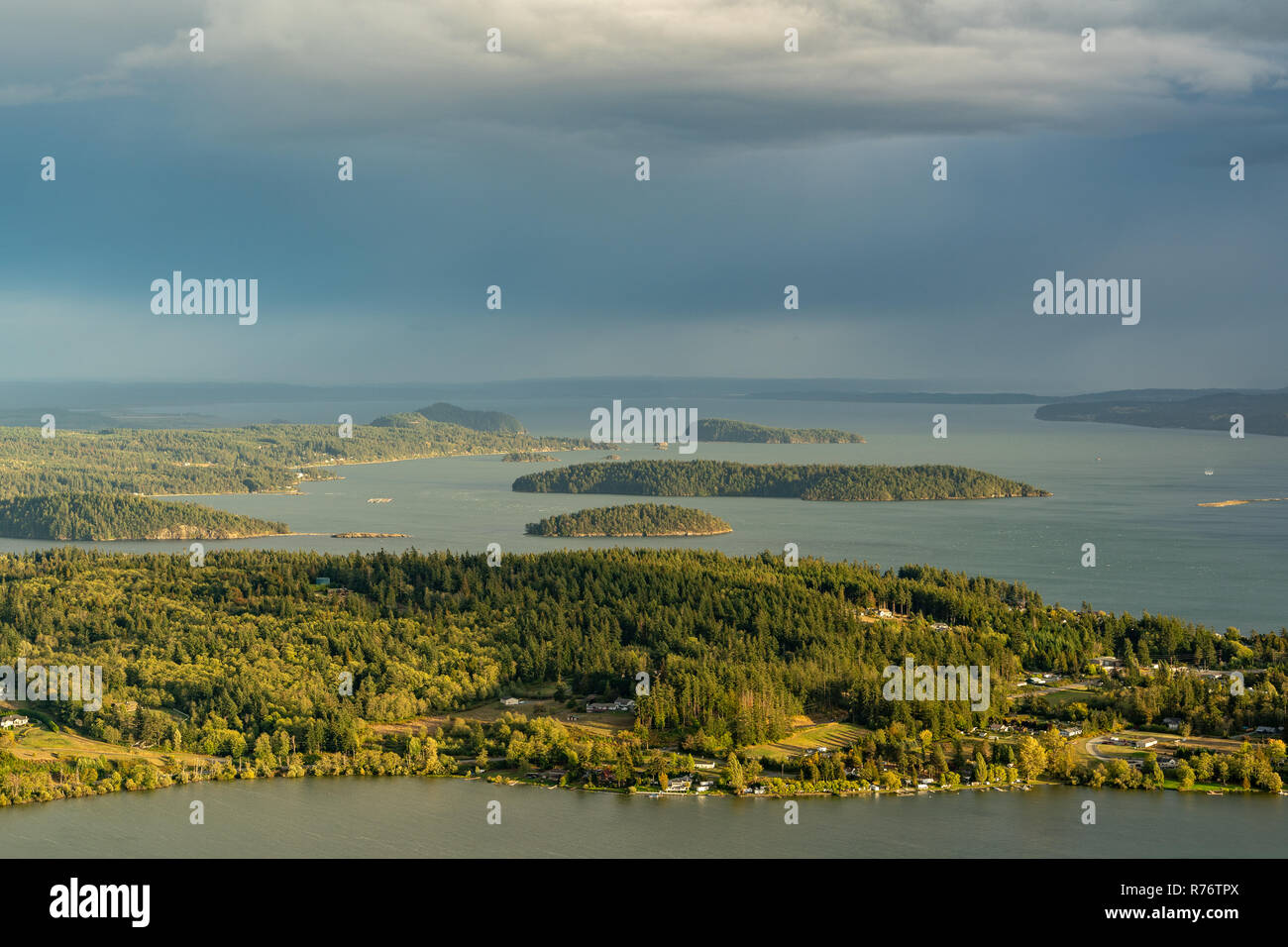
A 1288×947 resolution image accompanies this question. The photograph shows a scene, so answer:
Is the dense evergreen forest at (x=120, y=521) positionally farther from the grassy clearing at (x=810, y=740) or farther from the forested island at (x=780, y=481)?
the grassy clearing at (x=810, y=740)

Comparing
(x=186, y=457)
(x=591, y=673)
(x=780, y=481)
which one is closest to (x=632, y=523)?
(x=780, y=481)

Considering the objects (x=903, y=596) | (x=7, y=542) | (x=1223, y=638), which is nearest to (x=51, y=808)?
(x=903, y=596)

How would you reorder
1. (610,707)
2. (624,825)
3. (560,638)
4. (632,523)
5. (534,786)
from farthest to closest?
(632,523) → (560,638) → (610,707) → (534,786) → (624,825)

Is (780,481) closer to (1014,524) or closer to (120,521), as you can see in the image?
(1014,524)

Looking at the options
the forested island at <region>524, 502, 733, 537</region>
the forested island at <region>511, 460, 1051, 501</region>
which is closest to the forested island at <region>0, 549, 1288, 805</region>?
the forested island at <region>524, 502, 733, 537</region>
